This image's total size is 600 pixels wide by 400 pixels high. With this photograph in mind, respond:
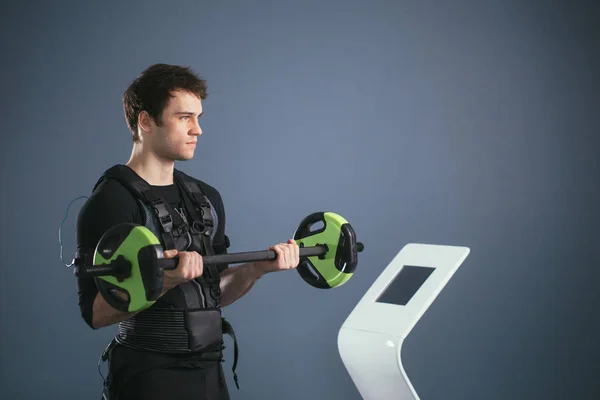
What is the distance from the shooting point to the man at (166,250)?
190 centimetres

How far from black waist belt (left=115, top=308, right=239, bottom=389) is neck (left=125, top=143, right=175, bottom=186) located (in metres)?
0.37

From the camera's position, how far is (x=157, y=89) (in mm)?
2064

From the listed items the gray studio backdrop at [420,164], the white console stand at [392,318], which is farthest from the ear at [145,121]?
the gray studio backdrop at [420,164]

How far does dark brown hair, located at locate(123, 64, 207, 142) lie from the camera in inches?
81.0

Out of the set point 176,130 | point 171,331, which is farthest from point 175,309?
point 176,130

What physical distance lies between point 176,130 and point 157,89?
0.44 ft

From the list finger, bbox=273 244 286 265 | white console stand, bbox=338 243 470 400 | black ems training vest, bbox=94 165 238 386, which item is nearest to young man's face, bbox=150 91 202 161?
black ems training vest, bbox=94 165 238 386

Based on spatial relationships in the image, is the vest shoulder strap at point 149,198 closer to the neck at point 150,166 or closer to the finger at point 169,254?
the neck at point 150,166

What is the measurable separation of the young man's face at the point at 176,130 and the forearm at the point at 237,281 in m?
0.37

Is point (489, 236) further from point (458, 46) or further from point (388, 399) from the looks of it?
point (388, 399)

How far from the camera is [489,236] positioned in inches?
162

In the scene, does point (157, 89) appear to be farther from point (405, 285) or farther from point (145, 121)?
point (405, 285)

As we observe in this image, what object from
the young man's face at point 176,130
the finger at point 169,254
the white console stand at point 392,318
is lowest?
the white console stand at point 392,318

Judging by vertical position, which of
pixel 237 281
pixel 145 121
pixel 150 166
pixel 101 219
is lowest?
pixel 237 281
